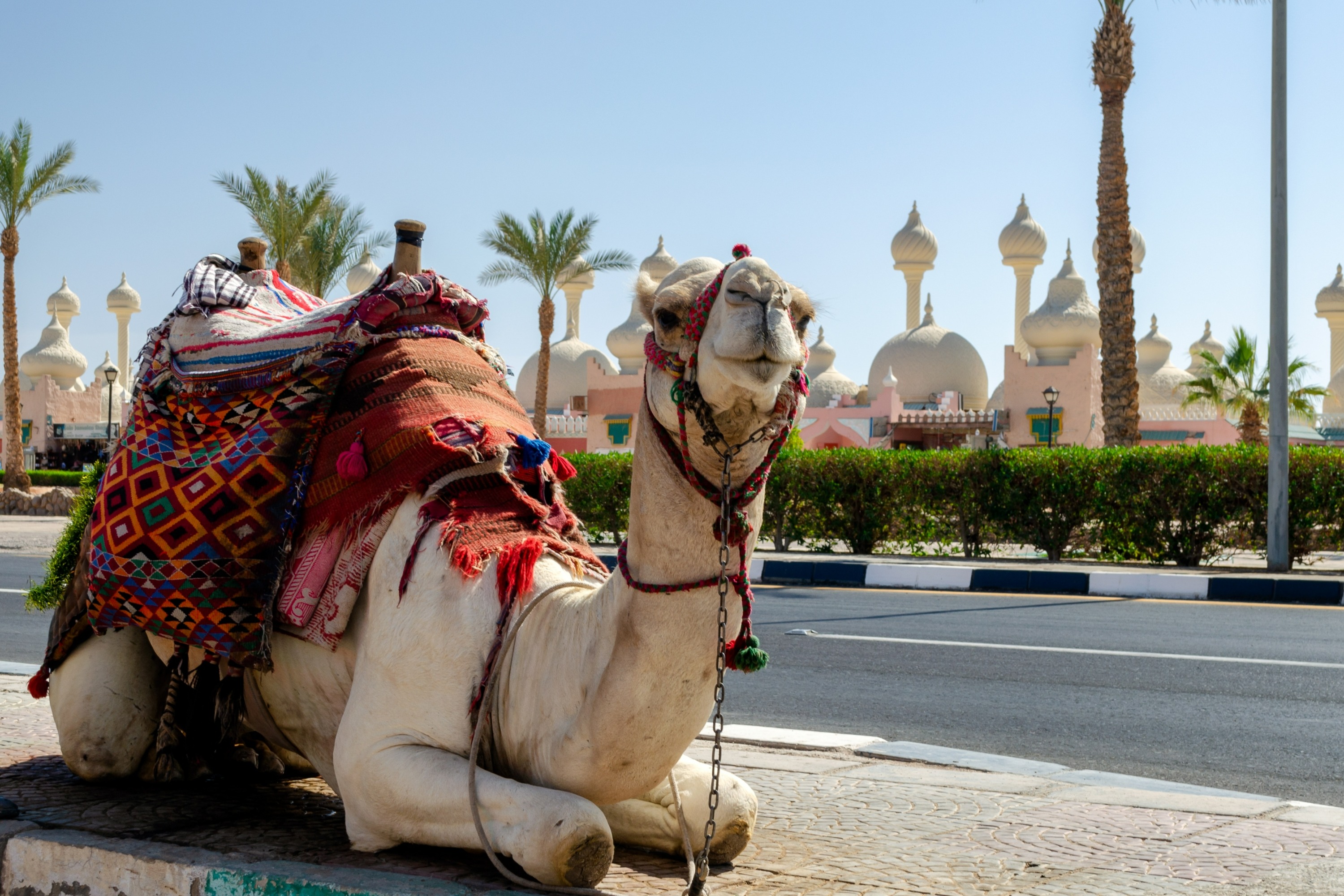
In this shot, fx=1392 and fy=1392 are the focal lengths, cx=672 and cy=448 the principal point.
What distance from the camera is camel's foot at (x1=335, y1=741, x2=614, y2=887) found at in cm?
298

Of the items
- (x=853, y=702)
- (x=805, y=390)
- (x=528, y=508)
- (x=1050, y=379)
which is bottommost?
(x=853, y=702)

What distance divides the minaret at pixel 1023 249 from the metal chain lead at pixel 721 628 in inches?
2205

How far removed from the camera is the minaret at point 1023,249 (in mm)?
57844

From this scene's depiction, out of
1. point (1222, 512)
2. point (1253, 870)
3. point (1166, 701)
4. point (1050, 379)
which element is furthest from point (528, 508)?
point (1050, 379)

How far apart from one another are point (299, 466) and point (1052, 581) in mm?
12123

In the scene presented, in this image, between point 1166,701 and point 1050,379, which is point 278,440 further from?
point 1050,379

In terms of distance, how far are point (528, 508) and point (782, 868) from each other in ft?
3.74

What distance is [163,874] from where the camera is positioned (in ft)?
10.8

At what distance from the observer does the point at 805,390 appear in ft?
9.25

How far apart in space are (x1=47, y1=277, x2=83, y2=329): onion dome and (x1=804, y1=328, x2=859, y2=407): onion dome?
1532 inches

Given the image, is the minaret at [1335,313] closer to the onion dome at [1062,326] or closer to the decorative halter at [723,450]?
the onion dome at [1062,326]

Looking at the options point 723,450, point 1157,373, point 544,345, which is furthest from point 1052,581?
point 1157,373

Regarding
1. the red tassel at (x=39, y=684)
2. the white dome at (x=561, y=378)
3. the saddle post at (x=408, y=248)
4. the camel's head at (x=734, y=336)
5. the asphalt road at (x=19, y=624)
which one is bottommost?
the asphalt road at (x=19, y=624)

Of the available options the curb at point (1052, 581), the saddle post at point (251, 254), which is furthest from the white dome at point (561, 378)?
the saddle post at point (251, 254)
